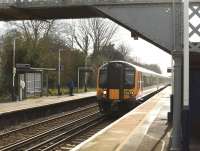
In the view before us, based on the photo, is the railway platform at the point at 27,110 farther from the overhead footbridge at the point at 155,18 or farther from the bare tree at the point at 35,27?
the bare tree at the point at 35,27

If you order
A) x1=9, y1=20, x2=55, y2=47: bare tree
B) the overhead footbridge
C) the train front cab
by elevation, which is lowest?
the train front cab

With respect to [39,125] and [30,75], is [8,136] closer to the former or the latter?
[39,125]

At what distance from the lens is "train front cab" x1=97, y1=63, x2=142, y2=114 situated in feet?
95.7

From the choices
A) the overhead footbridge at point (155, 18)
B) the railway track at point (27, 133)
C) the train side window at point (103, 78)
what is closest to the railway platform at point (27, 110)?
the railway track at point (27, 133)

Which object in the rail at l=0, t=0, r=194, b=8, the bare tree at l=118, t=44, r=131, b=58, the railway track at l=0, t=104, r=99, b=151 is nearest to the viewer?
the rail at l=0, t=0, r=194, b=8

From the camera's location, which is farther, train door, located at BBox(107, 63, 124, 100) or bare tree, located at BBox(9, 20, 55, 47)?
bare tree, located at BBox(9, 20, 55, 47)

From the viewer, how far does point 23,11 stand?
16703 mm

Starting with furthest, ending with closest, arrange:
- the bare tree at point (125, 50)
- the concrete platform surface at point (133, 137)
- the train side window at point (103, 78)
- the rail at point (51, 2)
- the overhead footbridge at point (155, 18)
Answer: the bare tree at point (125, 50) < the train side window at point (103, 78) < the rail at point (51, 2) < the concrete platform surface at point (133, 137) < the overhead footbridge at point (155, 18)

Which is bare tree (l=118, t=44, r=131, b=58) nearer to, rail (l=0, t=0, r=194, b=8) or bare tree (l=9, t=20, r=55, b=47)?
bare tree (l=9, t=20, r=55, b=47)

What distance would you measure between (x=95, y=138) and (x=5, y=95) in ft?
89.1

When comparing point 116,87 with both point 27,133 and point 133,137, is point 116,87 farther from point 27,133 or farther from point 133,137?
point 133,137

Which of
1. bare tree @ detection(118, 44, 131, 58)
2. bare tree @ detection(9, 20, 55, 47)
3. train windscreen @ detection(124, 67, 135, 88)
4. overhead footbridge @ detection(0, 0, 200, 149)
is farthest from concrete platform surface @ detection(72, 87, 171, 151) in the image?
bare tree @ detection(118, 44, 131, 58)

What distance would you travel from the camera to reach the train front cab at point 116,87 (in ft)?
95.7

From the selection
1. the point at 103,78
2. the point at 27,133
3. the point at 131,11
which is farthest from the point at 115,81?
the point at 131,11
